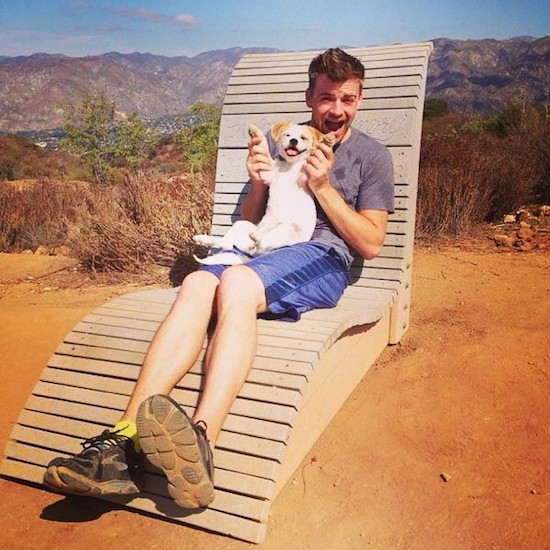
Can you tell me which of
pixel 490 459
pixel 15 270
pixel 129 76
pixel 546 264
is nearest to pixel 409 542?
pixel 490 459

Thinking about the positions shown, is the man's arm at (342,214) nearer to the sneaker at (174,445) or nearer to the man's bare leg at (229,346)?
the man's bare leg at (229,346)

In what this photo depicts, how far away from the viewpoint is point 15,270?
595cm

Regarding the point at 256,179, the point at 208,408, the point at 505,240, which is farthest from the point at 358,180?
the point at 505,240

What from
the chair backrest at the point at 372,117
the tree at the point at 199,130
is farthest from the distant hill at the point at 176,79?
the chair backrest at the point at 372,117

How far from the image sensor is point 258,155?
295cm

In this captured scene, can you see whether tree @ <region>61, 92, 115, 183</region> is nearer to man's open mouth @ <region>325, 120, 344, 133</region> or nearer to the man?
man's open mouth @ <region>325, 120, 344, 133</region>

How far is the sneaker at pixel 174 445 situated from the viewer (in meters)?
1.83

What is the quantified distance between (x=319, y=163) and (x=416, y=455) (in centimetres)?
148

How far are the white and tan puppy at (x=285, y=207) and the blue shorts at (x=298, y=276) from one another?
4.2 inches

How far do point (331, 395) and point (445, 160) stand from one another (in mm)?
4912

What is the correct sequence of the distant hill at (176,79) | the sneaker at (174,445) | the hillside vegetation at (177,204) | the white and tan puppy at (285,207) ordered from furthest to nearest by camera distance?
the distant hill at (176,79) → the hillside vegetation at (177,204) → the white and tan puppy at (285,207) → the sneaker at (174,445)

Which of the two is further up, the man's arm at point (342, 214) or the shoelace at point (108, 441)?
the man's arm at point (342, 214)

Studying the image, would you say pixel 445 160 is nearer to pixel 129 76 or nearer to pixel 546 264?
pixel 546 264

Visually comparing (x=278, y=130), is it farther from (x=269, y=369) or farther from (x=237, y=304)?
(x=269, y=369)
